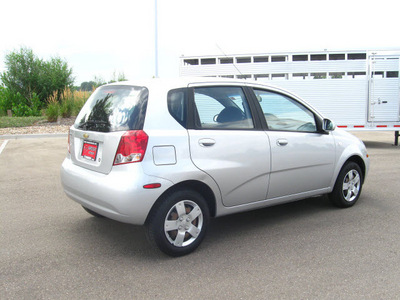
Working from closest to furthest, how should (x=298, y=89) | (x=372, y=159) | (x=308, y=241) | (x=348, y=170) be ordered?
(x=308, y=241) → (x=348, y=170) → (x=372, y=159) → (x=298, y=89)

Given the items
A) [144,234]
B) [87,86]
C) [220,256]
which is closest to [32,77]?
[87,86]

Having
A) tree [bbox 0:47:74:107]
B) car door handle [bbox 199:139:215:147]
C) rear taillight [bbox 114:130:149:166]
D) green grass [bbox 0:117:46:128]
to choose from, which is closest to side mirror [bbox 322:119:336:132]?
car door handle [bbox 199:139:215:147]

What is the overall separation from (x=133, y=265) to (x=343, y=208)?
3.10 meters

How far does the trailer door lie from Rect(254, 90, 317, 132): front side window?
28.1 feet

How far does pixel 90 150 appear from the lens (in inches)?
148

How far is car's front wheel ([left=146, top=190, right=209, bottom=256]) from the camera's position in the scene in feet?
11.3

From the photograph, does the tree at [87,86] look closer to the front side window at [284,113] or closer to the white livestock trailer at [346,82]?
the white livestock trailer at [346,82]

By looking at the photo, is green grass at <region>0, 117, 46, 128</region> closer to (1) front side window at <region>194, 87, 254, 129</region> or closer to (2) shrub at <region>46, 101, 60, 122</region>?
(2) shrub at <region>46, 101, 60, 122</region>

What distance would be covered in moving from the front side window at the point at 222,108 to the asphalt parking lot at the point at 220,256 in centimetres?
125

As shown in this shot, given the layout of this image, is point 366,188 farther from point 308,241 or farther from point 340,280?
point 340,280

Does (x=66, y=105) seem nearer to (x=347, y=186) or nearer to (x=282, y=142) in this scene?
(x=347, y=186)

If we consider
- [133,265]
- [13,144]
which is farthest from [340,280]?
[13,144]

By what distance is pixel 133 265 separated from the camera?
3475 mm

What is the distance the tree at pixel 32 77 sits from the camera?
77.5 ft
